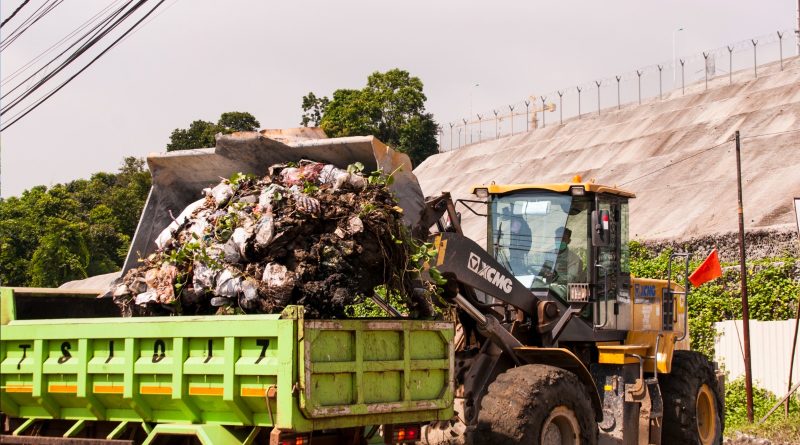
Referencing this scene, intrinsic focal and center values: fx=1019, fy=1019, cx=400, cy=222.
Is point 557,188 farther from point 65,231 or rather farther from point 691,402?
point 65,231

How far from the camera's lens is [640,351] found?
12.2m

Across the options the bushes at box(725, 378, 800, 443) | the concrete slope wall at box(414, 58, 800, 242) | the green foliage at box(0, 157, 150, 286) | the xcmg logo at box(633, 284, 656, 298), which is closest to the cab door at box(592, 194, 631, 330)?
the xcmg logo at box(633, 284, 656, 298)

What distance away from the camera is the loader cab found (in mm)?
11508

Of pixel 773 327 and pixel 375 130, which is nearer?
pixel 773 327

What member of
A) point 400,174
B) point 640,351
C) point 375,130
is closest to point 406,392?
point 400,174

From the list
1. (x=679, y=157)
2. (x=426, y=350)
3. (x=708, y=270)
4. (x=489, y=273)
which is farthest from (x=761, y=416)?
(x=679, y=157)

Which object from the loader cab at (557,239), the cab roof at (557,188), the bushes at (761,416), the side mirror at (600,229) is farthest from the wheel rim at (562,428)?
the bushes at (761,416)

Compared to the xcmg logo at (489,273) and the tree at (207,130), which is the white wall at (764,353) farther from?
the tree at (207,130)

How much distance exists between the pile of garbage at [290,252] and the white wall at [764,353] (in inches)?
465

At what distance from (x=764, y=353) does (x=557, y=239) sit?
8.91 m

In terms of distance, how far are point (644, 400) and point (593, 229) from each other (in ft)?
7.05

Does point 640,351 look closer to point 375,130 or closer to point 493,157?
point 493,157

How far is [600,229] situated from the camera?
36.7ft

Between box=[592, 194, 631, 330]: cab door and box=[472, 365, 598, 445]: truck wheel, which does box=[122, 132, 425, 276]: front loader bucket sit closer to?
box=[472, 365, 598, 445]: truck wheel
